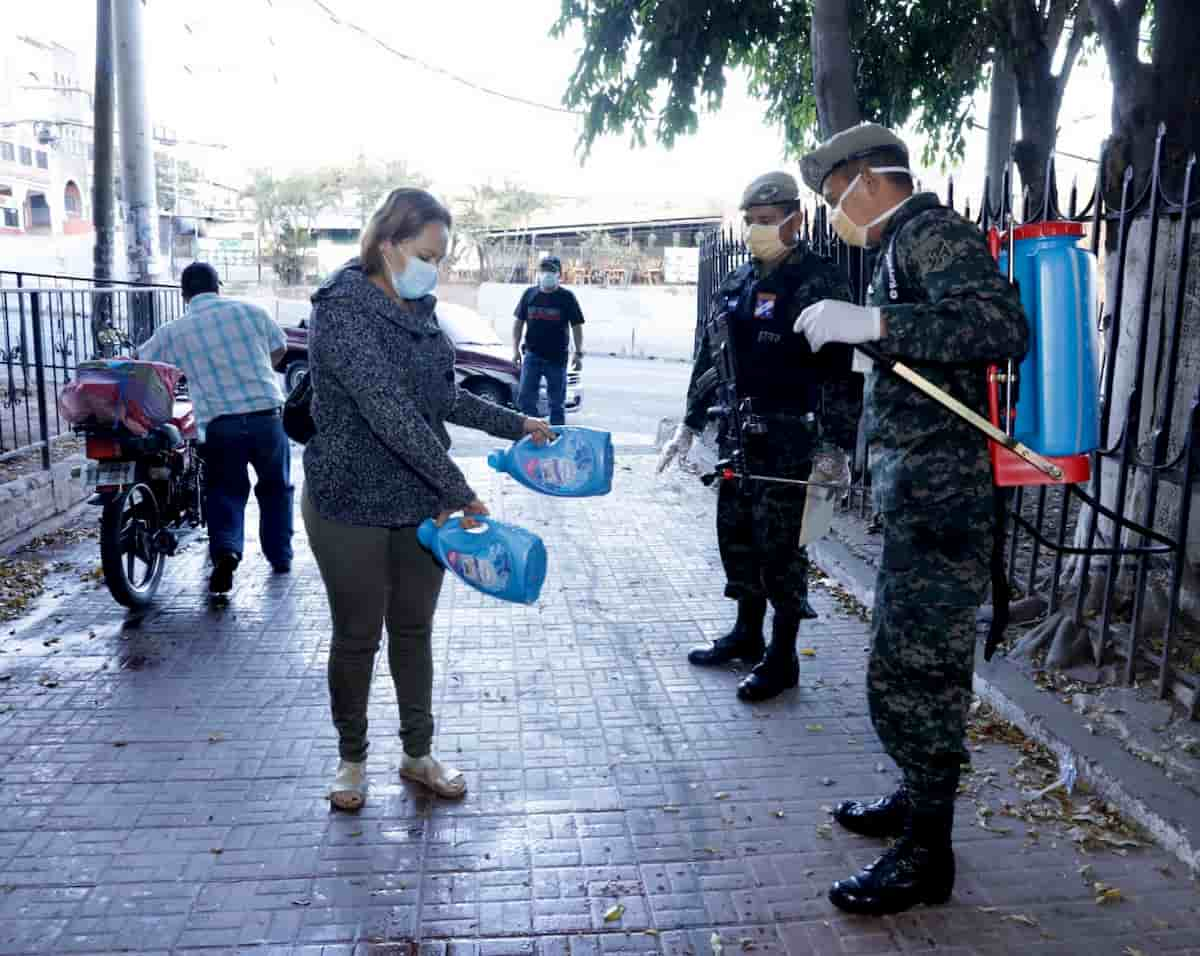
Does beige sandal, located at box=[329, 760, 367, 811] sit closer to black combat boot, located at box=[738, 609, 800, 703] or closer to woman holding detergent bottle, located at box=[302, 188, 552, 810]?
woman holding detergent bottle, located at box=[302, 188, 552, 810]

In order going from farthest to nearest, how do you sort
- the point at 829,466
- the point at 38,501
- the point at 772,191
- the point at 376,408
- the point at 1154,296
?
the point at 38,501, the point at 1154,296, the point at 772,191, the point at 829,466, the point at 376,408

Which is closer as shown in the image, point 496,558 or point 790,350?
point 496,558

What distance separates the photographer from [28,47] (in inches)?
2012

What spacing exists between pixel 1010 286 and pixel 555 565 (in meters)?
4.30

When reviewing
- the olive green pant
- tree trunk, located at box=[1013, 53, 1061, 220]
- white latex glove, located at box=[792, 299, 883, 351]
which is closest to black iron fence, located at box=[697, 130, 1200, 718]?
white latex glove, located at box=[792, 299, 883, 351]

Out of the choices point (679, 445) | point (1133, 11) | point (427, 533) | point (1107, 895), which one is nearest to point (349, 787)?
point (427, 533)

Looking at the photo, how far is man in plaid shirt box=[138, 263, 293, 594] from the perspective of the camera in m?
5.55

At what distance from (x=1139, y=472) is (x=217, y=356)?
4.64m

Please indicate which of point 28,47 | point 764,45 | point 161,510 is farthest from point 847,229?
point 28,47

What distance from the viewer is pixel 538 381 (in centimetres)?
1123

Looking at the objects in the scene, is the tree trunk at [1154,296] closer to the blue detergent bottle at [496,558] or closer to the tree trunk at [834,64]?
the tree trunk at [834,64]

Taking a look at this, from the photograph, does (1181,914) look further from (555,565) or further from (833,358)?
(555,565)

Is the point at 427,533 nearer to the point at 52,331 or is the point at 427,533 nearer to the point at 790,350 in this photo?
the point at 790,350

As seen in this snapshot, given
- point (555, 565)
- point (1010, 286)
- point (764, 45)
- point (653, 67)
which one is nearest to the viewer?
point (1010, 286)
